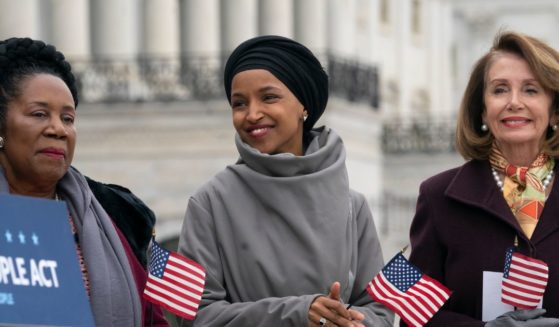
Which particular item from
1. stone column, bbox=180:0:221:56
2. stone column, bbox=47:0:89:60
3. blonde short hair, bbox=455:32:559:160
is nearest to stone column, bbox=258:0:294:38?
stone column, bbox=180:0:221:56

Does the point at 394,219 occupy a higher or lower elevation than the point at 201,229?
lower

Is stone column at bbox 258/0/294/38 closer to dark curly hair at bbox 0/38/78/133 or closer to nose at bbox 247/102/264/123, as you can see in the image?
nose at bbox 247/102/264/123

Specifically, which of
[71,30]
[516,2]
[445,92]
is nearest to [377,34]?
[445,92]

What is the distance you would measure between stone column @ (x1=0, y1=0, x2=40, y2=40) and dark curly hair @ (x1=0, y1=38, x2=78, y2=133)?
→ 28.0m

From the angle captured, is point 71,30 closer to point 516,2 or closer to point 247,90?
point 247,90

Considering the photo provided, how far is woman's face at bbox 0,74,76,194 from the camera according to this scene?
8.48 meters

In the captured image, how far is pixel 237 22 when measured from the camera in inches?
2007

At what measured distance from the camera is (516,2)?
290 feet

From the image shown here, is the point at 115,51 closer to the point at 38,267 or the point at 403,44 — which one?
the point at 403,44

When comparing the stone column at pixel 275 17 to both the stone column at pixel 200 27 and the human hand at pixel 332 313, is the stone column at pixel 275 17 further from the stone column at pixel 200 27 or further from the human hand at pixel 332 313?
the human hand at pixel 332 313

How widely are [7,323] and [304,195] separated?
1.82 meters

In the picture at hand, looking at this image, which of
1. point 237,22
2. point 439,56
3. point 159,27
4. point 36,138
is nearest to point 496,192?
point 36,138

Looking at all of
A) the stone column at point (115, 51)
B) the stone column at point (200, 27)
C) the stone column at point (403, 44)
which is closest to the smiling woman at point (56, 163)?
the stone column at point (115, 51)

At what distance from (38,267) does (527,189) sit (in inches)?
97.5
